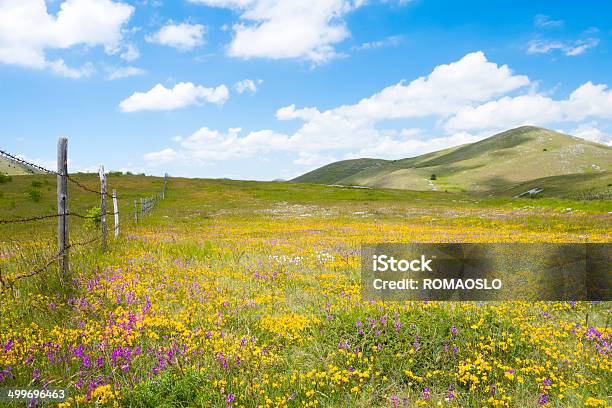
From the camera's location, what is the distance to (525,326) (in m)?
6.84

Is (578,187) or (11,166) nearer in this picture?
(11,166)

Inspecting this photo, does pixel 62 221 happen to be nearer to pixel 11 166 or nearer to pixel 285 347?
pixel 11 166

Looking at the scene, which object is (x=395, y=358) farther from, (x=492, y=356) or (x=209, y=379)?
(x=209, y=379)

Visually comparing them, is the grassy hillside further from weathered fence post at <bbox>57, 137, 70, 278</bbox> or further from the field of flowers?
weathered fence post at <bbox>57, 137, 70, 278</bbox>

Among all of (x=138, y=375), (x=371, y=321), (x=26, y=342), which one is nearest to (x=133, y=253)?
(x=26, y=342)

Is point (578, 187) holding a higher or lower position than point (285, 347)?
higher

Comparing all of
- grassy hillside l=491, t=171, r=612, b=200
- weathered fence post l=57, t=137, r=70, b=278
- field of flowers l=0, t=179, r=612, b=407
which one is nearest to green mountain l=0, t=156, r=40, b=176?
weathered fence post l=57, t=137, r=70, b=278

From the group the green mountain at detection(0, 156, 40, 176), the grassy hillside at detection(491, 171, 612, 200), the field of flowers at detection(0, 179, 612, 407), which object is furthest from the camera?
the grassy hillside at detection(491, 171, 612, 200)

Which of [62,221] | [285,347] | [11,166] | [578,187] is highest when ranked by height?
[578,187]

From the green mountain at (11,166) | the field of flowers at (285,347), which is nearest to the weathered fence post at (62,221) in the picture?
the field of flowers at (285,347)

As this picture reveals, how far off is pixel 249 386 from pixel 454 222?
31.4 metres

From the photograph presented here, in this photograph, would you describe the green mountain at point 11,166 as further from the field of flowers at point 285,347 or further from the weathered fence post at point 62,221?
the field of flowers at point 285,347

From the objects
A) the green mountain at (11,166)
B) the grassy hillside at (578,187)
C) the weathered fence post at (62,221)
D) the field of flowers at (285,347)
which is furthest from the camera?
the grassy hillside at (578,187)

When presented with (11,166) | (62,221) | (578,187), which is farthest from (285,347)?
(578,187)
